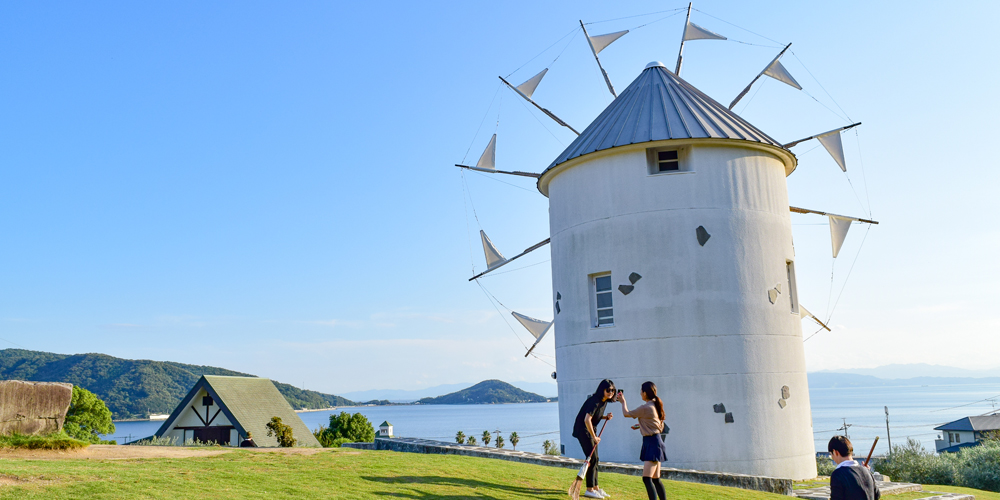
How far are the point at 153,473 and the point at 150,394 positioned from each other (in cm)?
11174

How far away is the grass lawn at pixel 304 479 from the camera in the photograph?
7.75 metres

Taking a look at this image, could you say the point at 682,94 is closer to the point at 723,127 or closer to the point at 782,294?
the point at 723,127

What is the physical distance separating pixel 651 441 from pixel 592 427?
2.64 feet

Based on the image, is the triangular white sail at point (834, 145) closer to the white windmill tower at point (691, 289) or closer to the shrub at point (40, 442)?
the white windmill tower at point (691, 289)

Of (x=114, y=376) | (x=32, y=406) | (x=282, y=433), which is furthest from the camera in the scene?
(x=114, y=376)

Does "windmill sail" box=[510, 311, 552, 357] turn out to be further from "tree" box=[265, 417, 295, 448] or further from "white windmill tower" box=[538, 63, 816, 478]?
"tree" box=[265, 417, 295, 448]

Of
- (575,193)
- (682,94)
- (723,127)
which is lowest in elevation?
(575,193)

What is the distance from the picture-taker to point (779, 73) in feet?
67.1

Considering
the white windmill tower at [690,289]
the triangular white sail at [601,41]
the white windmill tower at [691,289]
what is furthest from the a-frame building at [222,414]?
the triangular white sail at [601,41]

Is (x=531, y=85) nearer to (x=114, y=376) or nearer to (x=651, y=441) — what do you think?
(x=651, y=441)

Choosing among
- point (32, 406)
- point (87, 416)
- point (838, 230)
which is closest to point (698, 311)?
point (838, 230)

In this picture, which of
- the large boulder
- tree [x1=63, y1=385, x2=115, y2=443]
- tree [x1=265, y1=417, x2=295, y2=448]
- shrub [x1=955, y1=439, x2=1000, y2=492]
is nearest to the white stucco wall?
shrub [x1=955, y1=439, x2=1000, y2=492]

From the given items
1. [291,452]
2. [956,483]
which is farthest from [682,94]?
[956,483]

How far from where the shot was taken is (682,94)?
17797 mm
